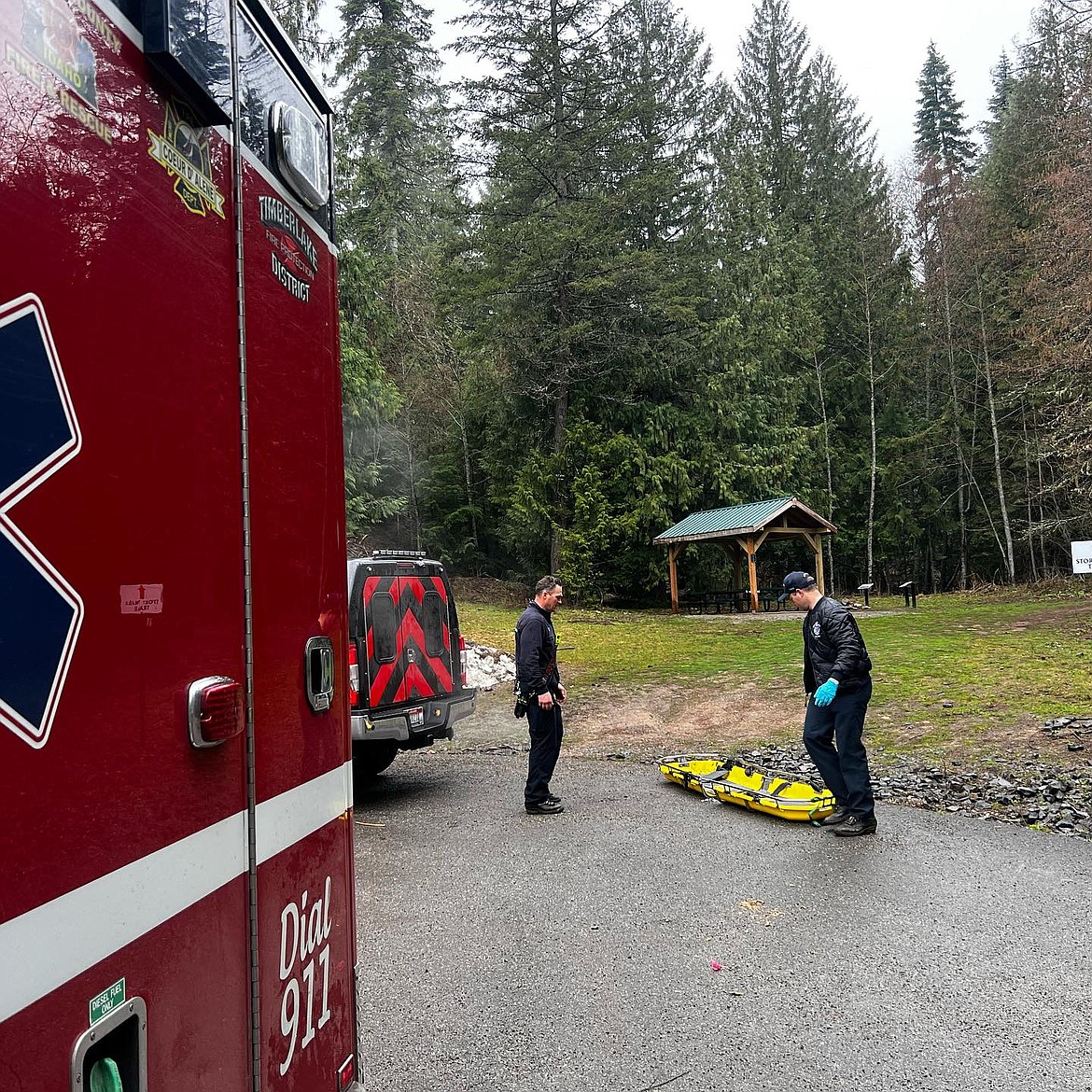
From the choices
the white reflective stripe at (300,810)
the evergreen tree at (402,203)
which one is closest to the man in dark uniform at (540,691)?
the white reflective stripe at (300,810)

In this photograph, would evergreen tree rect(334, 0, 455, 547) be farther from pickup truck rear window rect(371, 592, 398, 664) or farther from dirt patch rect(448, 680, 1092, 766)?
pickup truck rear window rect(371, 592, 398, 664)

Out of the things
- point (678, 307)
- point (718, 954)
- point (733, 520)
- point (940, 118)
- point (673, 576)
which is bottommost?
point (718, 954)

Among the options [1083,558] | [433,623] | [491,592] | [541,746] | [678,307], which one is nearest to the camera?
[541,746]

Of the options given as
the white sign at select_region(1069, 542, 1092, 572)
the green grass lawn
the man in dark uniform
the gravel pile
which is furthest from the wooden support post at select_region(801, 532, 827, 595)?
the man in dark uniform

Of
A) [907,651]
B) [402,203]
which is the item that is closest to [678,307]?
[402,203]

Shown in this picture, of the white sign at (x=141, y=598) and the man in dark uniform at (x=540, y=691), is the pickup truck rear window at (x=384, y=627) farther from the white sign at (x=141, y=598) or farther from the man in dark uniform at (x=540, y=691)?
the white sign at (x=141, y=598)

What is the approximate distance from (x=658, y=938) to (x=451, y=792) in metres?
3.58

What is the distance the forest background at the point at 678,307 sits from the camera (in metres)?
28.0

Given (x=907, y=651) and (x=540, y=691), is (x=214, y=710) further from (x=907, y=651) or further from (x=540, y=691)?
(x=907, y=651)

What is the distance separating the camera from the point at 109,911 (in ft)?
4.18

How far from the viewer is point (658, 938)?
4418mm

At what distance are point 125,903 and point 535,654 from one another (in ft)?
17.7

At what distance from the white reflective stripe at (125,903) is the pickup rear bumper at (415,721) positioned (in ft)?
16.2

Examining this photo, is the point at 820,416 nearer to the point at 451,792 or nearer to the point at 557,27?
the point at 557,27
